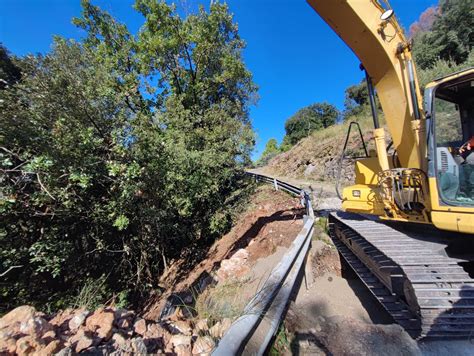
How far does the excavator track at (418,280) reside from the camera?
2217mm

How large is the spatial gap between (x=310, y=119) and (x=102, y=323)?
50205 millimetres

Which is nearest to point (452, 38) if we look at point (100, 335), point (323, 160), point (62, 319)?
point (323, 160)

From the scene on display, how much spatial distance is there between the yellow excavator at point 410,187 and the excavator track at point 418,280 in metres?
A: 0.01

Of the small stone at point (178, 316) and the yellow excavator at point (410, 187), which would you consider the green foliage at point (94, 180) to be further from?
the yellow excavator at point (410, 187)

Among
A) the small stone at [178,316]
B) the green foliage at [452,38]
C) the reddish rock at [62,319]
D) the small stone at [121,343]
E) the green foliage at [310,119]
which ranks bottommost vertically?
the small stone at [178,316]

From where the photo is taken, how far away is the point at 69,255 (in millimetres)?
5535

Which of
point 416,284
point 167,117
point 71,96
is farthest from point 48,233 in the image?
point 416,284

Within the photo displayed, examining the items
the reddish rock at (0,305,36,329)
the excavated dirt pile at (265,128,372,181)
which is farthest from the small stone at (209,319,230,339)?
the excavated dirt pile at (265,128,372,181)

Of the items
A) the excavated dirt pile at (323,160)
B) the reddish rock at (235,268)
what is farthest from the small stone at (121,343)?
the excavated dirt pile at (323,160)

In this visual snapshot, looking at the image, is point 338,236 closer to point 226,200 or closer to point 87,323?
point 87,323

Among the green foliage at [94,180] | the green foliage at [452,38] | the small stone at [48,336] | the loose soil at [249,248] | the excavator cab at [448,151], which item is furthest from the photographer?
the green foliage at [452,38]

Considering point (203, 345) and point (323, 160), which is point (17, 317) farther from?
point (323, 160)

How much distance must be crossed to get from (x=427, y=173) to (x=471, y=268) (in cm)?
178

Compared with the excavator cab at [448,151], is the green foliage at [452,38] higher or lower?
higher
